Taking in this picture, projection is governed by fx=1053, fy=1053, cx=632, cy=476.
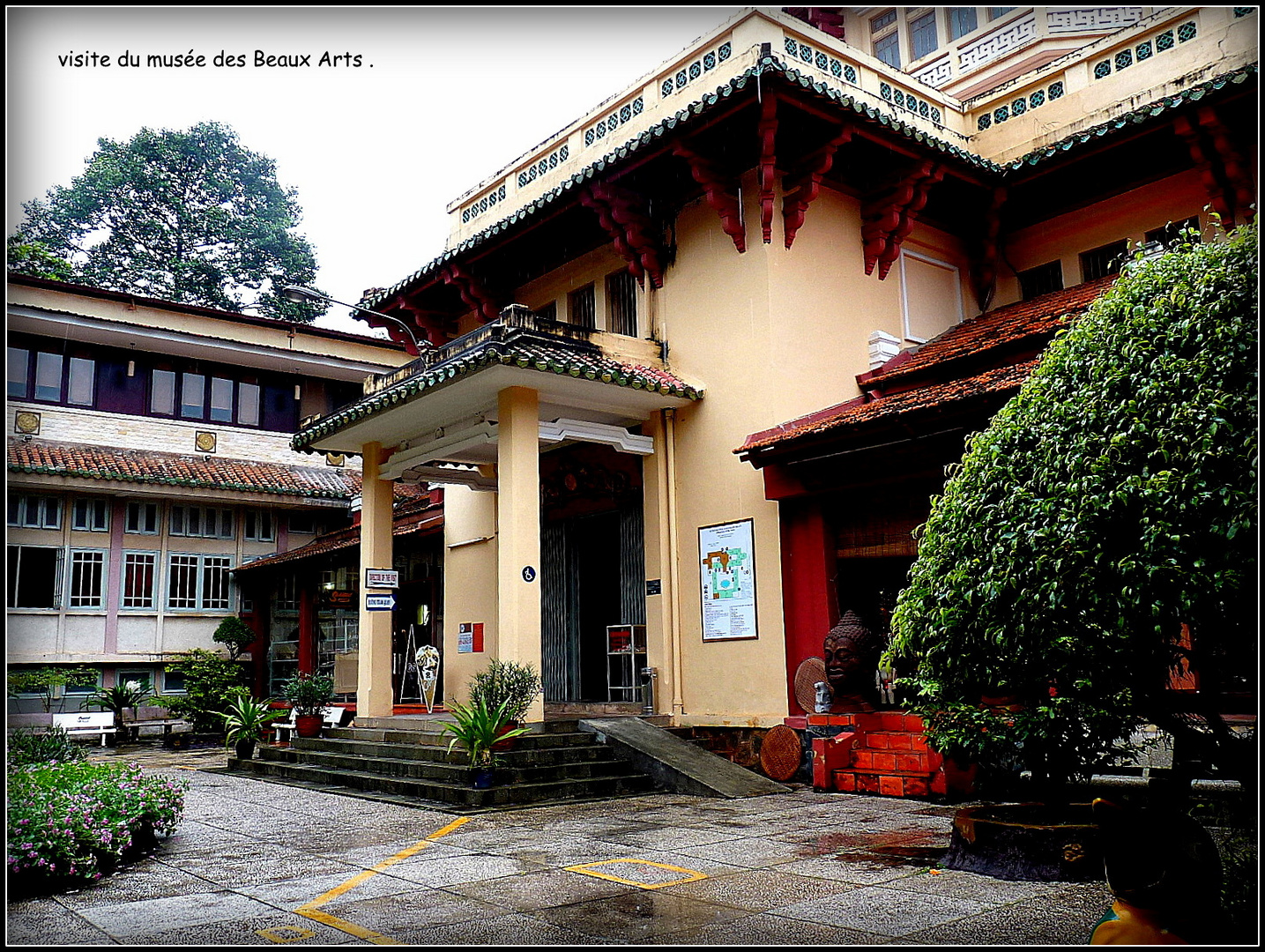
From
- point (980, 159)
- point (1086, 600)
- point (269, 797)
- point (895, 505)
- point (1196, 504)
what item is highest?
point (980, 159)

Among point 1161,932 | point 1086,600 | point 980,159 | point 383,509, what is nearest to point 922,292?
point 980,159

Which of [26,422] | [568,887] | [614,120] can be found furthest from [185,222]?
[568,887]

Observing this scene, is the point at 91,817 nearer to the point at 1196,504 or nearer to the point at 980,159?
the point at 1196,504

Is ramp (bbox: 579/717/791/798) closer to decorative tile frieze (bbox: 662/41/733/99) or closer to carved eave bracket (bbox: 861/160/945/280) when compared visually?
carved eave bracket (bbox: 861/160/945/280)

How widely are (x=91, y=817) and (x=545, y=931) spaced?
3649 mm

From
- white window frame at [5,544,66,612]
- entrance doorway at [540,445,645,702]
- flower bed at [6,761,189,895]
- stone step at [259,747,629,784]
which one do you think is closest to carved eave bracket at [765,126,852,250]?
entrance doorway at [540,445,645,702]

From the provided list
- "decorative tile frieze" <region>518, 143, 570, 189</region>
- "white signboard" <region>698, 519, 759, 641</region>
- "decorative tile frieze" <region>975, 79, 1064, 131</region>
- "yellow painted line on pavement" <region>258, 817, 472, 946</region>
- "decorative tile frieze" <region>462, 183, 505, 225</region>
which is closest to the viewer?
"yellow painted line on pavement" <region>258, 817, 472, 946</region>

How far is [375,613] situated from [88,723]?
26.5 feet

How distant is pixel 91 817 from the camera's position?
7.09 metres

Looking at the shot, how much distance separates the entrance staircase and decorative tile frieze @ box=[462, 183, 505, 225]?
8.79m

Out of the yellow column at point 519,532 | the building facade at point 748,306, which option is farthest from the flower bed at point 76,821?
the building facade at point 748,306

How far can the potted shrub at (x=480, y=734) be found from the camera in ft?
34.4

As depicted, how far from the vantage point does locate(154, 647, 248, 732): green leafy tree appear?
2052cm

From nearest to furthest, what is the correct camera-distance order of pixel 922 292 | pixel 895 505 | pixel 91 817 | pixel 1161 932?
1. pixel 1161 932
2. pixel 91 817
3. pixel 895 505
4. pixel 922 292
